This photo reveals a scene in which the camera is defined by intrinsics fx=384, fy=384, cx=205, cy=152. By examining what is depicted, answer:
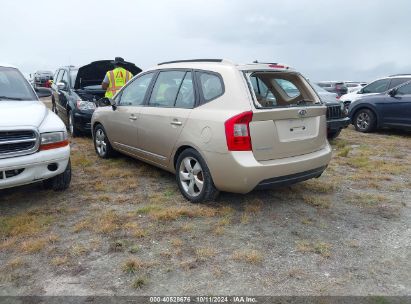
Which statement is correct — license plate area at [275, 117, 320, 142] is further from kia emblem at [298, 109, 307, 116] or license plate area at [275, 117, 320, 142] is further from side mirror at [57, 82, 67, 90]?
side mirror at [57, 82, 67, 90]

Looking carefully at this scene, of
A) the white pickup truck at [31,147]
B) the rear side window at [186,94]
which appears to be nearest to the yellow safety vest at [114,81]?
the white pickup truck at [31,147]

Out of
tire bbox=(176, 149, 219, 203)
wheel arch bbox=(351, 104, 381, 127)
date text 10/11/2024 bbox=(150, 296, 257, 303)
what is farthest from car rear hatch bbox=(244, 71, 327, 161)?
wheel arch bbox=(351, 104, 381, 127)

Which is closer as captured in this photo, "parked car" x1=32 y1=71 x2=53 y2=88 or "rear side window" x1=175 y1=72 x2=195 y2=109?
"rear side window" x1=175 y1=72 x2=195 y2=109

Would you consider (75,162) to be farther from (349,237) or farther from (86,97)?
(349,237)

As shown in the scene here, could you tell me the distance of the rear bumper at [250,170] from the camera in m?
Result: 4.02

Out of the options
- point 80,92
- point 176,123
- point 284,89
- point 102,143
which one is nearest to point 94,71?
point 80,92

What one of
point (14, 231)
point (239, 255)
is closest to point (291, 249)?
point (239, 255)

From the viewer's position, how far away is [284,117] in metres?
4.18

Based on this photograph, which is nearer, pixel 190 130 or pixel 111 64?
pixel 190 130

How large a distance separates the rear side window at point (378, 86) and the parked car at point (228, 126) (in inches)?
288

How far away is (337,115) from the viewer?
8.48 metres

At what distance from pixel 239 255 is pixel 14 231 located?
90.4 inches

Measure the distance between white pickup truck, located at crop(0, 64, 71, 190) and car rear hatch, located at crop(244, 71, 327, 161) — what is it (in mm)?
2340

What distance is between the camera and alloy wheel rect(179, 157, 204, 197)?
4527mm
